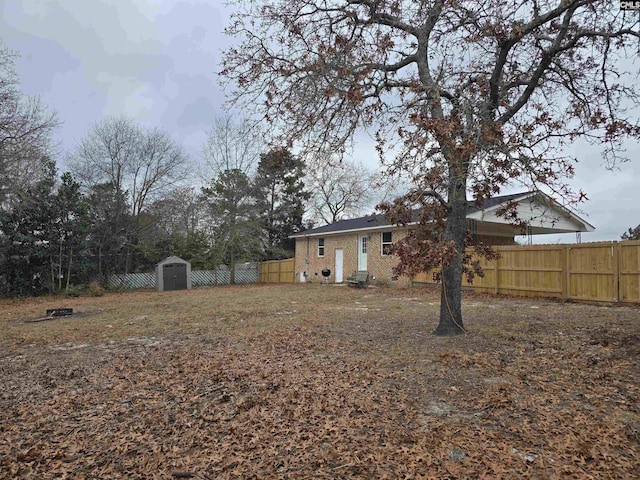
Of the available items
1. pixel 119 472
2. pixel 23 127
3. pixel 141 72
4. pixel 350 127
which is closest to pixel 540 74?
pixel 350 127

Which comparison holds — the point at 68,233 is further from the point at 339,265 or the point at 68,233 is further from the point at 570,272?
the point at 570,272

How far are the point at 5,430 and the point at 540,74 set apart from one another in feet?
27.9

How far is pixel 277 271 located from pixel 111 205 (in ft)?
34.9

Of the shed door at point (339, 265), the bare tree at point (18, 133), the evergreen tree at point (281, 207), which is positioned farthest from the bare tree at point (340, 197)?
the bare tree at point (18, 133)

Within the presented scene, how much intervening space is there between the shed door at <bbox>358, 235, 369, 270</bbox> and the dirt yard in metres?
12.4

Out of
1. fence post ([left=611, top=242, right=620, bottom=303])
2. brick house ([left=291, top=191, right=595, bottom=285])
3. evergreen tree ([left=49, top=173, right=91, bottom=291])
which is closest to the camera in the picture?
fence post ([left=611, top=242, right=620, bottom=303])

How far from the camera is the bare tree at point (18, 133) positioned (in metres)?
11.9

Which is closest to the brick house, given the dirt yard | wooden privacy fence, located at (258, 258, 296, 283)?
wooden privacy fence, located at (258, 258, 296, 283)

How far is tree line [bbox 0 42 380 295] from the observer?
12.9 metres

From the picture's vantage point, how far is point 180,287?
21.2 m

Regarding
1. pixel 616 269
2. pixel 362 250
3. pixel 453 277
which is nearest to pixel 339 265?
pixel 362 250

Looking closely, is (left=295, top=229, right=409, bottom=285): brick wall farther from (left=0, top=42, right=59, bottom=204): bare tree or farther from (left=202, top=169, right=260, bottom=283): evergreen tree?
(left=0, top=42, right=59, bottom=204): bare tree

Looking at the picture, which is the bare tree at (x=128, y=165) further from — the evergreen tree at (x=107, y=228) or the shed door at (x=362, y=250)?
the shed door at (x=362, y=250)

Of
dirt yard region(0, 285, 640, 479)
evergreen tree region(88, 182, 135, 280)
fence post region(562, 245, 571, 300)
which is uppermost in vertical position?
evergreen tree region(88, 182, 135, 280)
